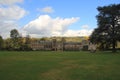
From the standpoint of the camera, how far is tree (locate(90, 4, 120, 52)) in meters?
74.9

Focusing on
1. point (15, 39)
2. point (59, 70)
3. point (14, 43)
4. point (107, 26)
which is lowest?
point (59, 70)

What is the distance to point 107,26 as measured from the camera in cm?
7638

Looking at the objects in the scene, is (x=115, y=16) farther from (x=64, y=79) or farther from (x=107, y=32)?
(x=64, y=79)

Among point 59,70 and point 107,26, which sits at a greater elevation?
point 107,26

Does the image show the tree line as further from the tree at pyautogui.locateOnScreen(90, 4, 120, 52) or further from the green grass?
the green grass

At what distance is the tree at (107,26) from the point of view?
7494 centimetres

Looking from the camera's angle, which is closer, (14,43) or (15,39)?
(14,43)

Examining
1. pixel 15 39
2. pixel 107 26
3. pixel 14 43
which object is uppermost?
pixel 107 26

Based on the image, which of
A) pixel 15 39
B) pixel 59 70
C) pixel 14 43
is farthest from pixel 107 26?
pixel 15 39

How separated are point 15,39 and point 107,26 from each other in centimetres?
6503

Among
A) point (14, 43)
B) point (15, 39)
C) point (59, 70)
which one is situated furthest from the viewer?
point (15, 39)

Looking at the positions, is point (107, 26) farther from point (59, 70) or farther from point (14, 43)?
point (14, 43)

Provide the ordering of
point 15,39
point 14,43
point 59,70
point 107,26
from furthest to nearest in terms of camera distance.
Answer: point 15,39 → point 14,43 → point 107,26 → point 59,70

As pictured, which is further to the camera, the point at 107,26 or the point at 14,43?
the point at 14,43
